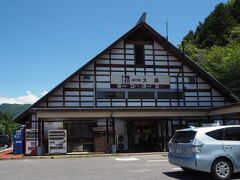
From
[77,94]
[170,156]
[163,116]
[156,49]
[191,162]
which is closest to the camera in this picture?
[191,162]

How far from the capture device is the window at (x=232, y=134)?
37.0 ft

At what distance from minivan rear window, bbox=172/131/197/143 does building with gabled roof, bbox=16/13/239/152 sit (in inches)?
533

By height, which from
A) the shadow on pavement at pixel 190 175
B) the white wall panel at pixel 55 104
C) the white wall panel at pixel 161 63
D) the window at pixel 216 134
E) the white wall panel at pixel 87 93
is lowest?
the shadow on pavement at pixel 190 175

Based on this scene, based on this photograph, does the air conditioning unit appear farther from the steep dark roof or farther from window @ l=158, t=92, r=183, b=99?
the steep dark roof

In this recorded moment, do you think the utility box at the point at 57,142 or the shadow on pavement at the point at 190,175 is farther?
the utility box at the point at 57,142

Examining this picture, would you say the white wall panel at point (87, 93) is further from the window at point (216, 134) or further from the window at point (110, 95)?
the window at point (216, 134)

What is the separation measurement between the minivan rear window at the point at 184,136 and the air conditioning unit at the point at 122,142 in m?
15.8

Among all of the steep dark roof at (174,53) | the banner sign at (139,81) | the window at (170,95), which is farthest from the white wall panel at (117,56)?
the window at (170,95)

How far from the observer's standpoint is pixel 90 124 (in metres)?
27.7

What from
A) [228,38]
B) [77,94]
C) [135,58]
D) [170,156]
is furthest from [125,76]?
[228,38]

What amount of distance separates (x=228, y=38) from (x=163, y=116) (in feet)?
86.2

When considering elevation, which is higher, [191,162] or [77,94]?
[77,94]

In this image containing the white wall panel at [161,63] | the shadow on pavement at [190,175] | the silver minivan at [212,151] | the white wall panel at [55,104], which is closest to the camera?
the silver minivan at [212,151]

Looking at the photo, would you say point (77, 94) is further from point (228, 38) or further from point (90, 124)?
point (228, 38)
